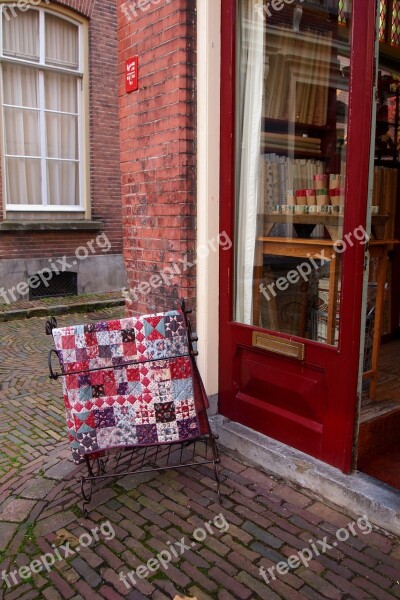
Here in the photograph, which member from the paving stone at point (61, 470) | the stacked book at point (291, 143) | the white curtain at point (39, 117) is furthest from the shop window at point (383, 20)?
the white curtain at point (39, 117)

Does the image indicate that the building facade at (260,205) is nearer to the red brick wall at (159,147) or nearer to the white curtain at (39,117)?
the red brick wall at (159,147)

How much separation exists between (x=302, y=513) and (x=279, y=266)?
1.50 meters

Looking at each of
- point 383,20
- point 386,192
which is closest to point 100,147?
point 386,192

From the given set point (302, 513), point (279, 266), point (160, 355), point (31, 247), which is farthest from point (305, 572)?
point (31, 247)

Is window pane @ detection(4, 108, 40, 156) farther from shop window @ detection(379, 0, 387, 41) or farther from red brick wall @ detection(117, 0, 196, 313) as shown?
shop window @ detection(379, 0, 387, 41)

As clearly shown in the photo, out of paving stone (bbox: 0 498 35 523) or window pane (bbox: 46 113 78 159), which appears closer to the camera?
paving stone (bbox: 0 498 35 523)

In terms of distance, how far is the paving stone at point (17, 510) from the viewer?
2846mm

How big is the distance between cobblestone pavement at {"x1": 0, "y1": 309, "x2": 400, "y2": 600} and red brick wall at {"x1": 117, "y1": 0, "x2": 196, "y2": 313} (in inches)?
52.4

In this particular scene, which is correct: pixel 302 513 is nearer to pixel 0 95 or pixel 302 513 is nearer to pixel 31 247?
pixel 31 247

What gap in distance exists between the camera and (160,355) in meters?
2.92

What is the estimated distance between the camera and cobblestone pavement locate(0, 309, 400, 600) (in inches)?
90.6

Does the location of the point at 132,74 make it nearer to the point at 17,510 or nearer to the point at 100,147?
the point at 17,510

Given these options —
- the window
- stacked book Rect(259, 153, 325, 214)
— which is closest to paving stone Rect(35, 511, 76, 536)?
stacked book Rect(259, 153, 325, 214)

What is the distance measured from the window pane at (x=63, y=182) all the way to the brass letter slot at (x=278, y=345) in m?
7.26
